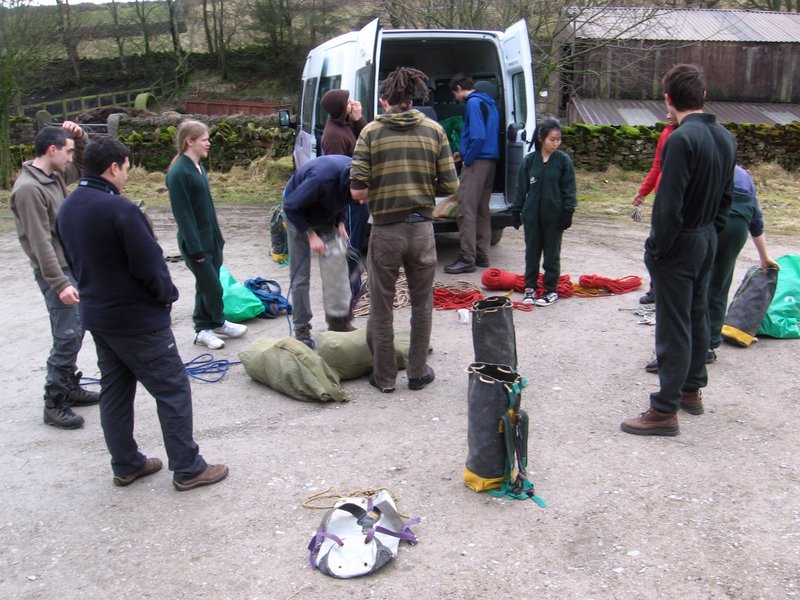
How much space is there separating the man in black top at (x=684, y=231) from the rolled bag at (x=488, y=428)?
1018 mm

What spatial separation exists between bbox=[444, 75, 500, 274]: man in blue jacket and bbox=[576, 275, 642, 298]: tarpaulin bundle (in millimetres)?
1203

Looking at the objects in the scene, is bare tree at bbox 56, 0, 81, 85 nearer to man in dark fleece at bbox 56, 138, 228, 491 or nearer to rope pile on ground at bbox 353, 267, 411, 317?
rope pile on ground at bbox 353, 267, 411, 317

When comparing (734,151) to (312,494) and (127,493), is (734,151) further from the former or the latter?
(127,493)

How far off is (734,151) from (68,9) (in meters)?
35.3

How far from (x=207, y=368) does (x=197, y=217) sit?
3.72 ft

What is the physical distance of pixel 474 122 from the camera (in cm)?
728

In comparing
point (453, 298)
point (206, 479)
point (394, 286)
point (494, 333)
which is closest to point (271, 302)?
point (453, 298)

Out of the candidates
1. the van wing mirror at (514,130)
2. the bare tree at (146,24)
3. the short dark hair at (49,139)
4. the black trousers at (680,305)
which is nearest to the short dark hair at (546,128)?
the van wing mirror at (514,130)

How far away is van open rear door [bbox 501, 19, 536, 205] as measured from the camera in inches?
289

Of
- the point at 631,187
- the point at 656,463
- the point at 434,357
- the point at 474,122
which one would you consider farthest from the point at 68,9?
the point at 656,463

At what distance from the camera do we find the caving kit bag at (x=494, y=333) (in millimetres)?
4672

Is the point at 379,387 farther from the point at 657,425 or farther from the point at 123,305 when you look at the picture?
the point at 123,305

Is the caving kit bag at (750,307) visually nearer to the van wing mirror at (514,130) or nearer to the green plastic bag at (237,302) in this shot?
the van wing mirror at (514,130)

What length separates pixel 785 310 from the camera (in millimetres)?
5672
